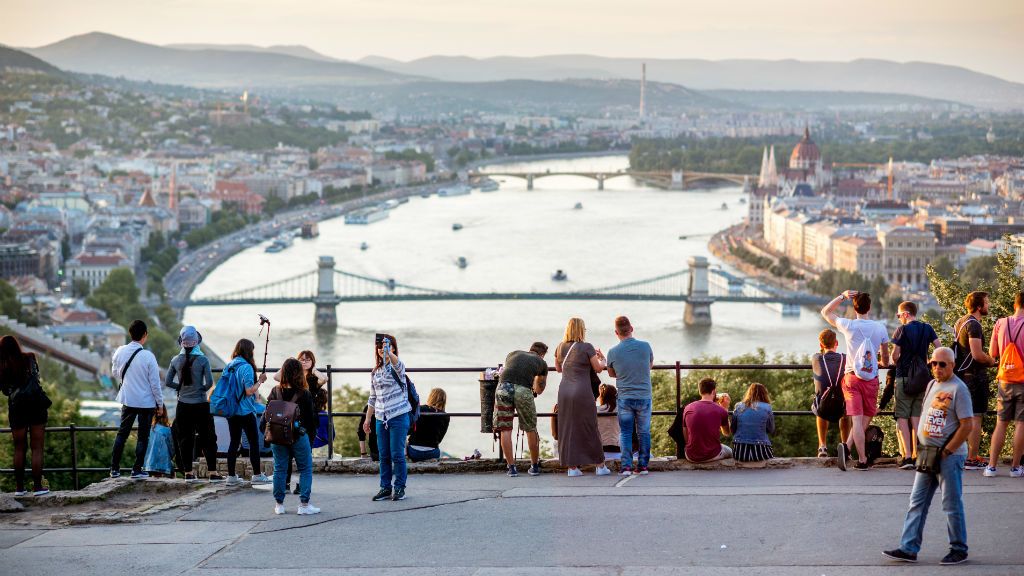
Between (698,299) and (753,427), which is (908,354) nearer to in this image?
(753,427)

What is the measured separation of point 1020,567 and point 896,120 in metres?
98.0

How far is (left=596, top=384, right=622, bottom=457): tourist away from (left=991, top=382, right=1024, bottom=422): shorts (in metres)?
0.85

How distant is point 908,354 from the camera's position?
363cm

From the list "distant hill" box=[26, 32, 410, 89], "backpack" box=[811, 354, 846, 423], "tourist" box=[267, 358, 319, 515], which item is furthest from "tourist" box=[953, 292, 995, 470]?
"distant hill" box=[26, 32, 410, 89]

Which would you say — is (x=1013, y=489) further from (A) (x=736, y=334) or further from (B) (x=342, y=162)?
(B) (x=342, y=162)

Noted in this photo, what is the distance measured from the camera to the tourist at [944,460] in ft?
9.64

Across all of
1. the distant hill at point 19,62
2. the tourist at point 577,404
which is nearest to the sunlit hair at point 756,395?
the tourist at point 577,404

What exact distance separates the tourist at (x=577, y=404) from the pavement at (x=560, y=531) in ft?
0.19

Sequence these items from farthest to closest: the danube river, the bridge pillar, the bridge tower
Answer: the bridge tower, the bridge pillar, the danube river

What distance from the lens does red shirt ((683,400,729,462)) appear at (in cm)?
381

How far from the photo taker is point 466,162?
6725 centimetres

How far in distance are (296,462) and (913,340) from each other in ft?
4.28

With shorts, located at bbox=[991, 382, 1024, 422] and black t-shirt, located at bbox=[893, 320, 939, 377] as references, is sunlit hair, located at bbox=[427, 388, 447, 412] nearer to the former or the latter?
black t-shirt, located at bbox=[893, 320, 939, 377]

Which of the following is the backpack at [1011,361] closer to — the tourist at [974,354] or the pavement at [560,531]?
the tourist at [974,354]
